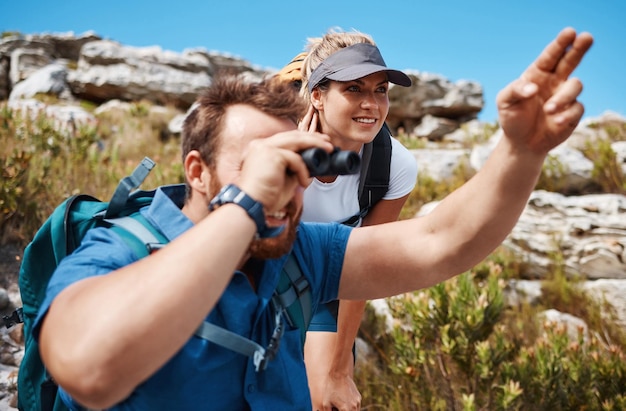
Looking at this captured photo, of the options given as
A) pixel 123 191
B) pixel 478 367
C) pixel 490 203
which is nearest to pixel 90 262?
pixel 123 191

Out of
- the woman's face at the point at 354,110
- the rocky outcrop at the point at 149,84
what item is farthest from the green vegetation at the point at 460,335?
the rocky outcrop at the point at 149,84

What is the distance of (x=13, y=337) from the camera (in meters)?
3.74

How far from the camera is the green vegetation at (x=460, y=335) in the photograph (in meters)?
3.71

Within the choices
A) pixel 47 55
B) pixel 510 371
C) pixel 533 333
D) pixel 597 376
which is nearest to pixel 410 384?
pixel 510 371

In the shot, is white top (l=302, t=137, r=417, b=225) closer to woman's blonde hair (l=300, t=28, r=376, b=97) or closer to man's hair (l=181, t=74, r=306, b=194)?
woman's blonde hair (l=300, t=28, r=376, b=97)

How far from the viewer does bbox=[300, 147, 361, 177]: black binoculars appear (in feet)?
4.10

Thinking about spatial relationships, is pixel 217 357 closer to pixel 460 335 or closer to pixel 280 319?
pixel 280 319

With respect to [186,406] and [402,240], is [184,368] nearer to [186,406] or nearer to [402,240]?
[186,406]

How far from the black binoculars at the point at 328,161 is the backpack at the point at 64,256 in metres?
0.45

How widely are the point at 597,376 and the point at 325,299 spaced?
2815 millimetres

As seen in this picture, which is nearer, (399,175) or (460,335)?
(399,175)

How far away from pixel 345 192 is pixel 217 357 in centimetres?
151

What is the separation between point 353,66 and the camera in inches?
108

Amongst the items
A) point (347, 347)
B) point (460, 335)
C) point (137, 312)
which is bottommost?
point (460, 335)
